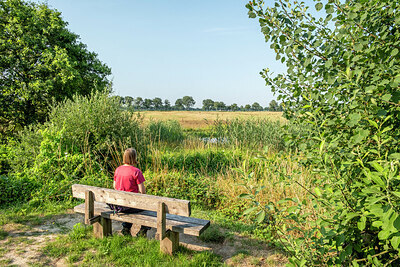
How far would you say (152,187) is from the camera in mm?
6723

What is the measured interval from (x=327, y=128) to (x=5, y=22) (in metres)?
17.2

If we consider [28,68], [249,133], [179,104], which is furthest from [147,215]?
[179,104]

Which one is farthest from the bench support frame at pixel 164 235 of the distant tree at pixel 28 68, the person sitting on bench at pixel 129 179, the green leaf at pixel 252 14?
the distant tree at pixel 28 68

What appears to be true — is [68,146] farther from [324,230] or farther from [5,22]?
[5,22]

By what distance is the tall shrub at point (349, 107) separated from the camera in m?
1.82

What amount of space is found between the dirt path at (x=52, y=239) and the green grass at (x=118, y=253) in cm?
18

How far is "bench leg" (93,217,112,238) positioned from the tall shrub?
318 centimetres

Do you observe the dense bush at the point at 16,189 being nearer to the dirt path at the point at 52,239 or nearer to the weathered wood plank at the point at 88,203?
the dirt path at the point at 52,239

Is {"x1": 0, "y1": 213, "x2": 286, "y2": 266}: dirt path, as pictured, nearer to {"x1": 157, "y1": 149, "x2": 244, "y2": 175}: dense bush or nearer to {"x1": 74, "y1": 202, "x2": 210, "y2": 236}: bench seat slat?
{"x1": 74, "y1": 202, "x2": 210, "y2": 236}: bench seat slat

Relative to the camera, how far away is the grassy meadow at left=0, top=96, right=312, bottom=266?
3.73m

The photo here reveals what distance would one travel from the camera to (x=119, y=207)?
422 cm

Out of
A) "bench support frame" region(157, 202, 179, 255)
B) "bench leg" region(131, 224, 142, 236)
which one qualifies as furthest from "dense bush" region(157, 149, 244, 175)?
"bench support frame" region(157, 202, 179, 255)

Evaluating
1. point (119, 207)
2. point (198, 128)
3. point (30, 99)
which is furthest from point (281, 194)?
point (198, 128)

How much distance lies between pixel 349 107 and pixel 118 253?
353 centimetres
